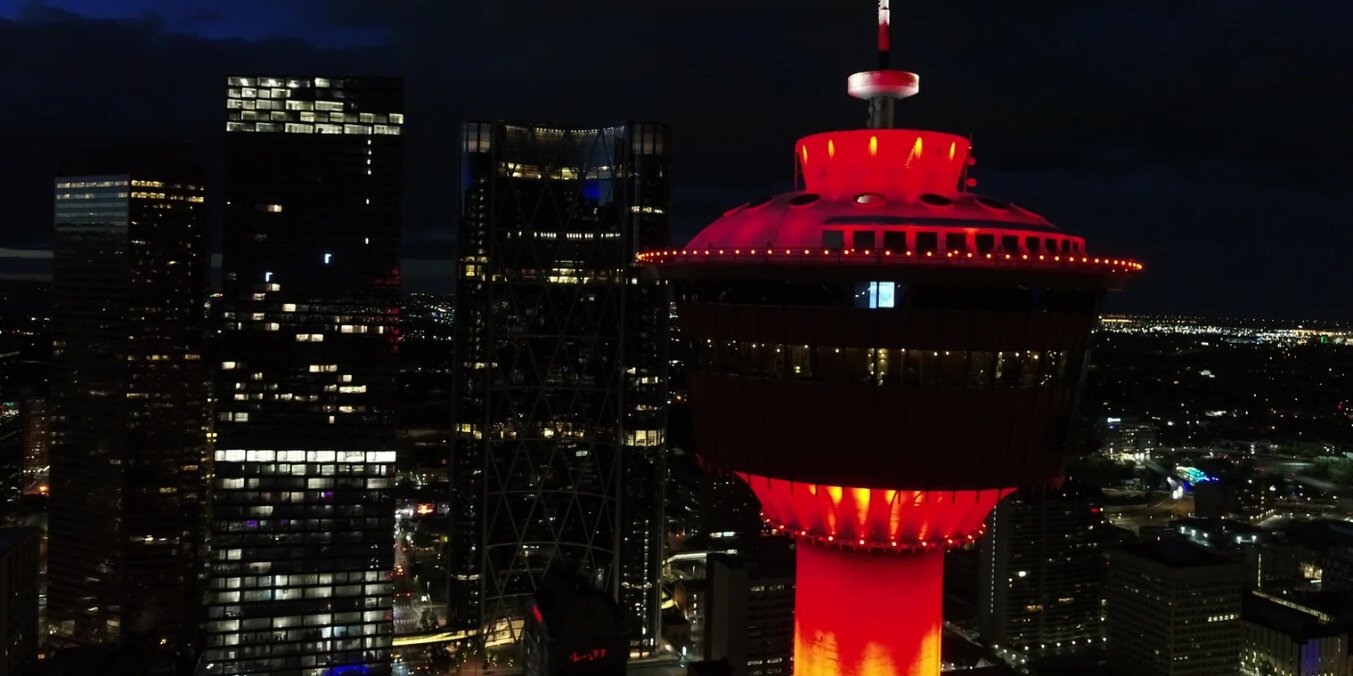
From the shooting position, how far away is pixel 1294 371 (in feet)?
499

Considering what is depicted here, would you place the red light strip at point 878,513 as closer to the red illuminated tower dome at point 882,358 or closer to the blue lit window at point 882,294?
the red illuminated tower dome at point 882,358

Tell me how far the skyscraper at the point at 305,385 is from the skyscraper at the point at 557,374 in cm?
558

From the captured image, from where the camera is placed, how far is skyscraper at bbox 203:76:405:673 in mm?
54750

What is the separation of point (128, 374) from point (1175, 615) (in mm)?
67017

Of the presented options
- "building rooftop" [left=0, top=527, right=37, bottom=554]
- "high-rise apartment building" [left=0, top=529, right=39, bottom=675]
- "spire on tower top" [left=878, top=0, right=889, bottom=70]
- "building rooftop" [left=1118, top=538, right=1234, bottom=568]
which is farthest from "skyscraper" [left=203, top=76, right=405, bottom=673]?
"spire on tower top" [left=878, top=0, right=889, bottom=70]

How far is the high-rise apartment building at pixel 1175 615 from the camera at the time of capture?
194 feet

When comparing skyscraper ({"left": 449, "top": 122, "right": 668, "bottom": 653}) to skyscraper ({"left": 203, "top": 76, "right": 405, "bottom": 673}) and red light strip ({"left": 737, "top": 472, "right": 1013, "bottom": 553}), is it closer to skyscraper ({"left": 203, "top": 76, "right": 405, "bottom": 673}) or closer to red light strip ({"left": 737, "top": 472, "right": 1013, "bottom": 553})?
skyscraper ({"left": 203, "top": 76, "right": 405, "bottom": 673})

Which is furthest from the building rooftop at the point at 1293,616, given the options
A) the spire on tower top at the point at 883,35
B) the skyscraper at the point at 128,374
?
the skyscraper at the point at 128,374

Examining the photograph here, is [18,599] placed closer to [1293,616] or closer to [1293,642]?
[1293,642]

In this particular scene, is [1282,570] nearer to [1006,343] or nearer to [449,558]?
[449,558]

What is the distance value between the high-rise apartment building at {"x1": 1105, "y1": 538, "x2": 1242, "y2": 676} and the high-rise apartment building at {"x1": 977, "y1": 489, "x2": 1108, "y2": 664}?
286cm

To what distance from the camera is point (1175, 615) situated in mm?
58781

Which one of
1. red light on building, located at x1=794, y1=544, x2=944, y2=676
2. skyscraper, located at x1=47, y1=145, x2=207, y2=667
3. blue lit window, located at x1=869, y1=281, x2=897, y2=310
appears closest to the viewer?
blue lit window, located at x1=869, y1=281, x2=897, y2=310

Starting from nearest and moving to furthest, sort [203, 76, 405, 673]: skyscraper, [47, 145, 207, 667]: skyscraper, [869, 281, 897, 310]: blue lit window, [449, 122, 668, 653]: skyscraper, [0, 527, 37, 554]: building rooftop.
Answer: [869, 281, 897, 310]: blue lit window → [0, 527, 37, 554]: building rooftop → [449, 122, 668, 653]: skyscraper → [203, 76, 405, 673]: skyscraper → [47, 145, 207, 667]: skyscraper
